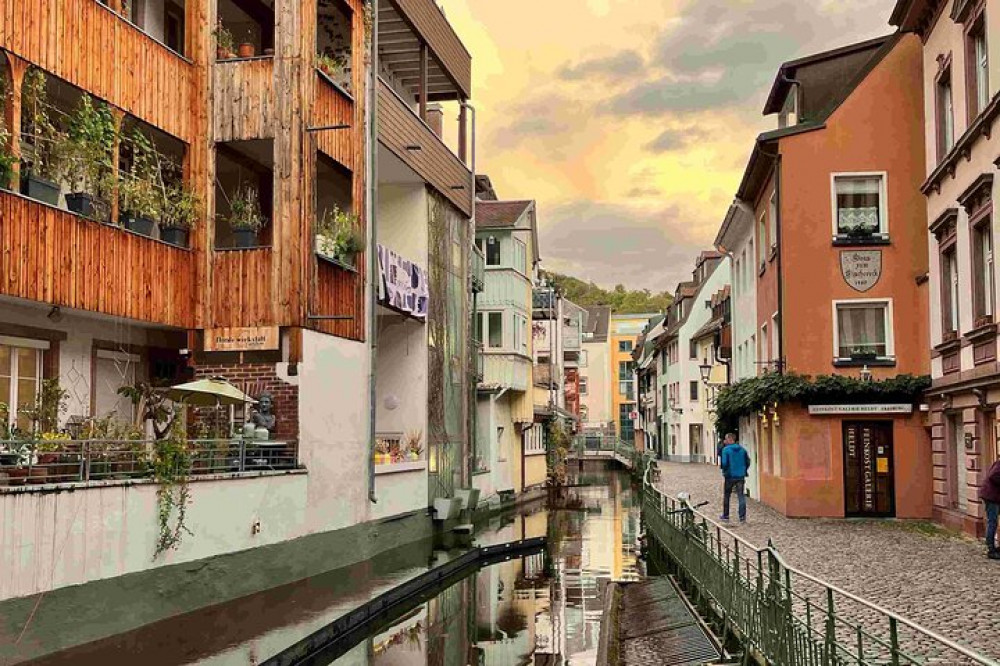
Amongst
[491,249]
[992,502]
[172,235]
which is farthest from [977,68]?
[491,249]

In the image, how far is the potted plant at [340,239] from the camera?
18.5 metres

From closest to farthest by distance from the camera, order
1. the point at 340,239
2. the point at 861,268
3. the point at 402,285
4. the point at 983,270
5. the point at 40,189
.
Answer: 1. the point at 40,189
2. the point at 983,270
3. the point at 340,239
4. the point at 402,285
5. the point at 861,268

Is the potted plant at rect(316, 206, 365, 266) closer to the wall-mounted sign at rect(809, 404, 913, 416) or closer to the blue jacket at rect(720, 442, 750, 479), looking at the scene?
the blue jacket at rect(720, 442, 750, 479)

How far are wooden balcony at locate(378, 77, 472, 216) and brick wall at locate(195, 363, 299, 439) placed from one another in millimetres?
6677

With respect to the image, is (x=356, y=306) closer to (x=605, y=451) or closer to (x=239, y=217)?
(x=239, y=217)

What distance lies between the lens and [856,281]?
79.2ft

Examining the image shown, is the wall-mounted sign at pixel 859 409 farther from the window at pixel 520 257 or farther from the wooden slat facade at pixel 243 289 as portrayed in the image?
the window at pixel 520 257

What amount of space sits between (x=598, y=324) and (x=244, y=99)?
89.3 meters

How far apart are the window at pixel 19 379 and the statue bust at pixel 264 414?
3175 mm

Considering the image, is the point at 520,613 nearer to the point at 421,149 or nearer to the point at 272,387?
the point at 272,387

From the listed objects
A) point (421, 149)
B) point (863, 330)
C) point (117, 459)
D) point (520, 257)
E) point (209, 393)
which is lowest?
point (117, 459)

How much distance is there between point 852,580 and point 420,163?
1443cm

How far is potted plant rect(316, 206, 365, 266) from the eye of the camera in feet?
60.6

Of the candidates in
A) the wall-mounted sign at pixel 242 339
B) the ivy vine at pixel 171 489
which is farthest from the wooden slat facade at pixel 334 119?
the ivy vine at pixel 171 489
